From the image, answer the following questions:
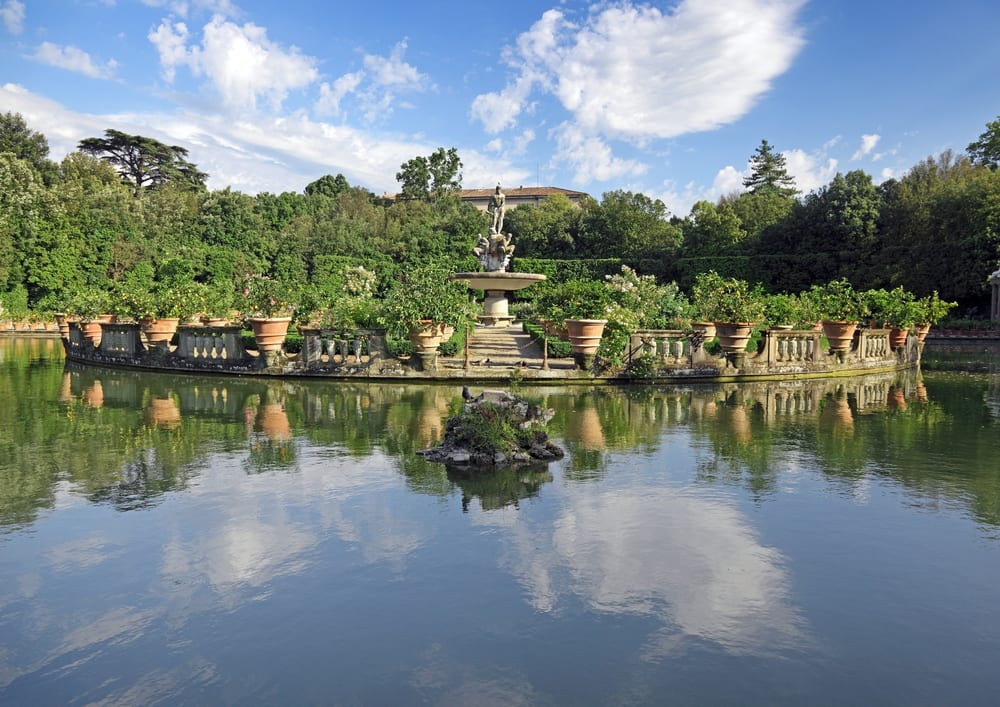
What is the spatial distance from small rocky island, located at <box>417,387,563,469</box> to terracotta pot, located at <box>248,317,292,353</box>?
8.73m

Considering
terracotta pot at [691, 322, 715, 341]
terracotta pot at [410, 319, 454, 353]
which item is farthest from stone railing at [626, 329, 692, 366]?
terracotta pot at [410, 319, 454, 353]

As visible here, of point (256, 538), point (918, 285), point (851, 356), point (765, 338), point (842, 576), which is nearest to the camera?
point (842, 576)

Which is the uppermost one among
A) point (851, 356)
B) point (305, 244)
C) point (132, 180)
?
point (132, 180)

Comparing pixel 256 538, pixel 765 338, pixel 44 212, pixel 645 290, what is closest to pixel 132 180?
pixel 44 212

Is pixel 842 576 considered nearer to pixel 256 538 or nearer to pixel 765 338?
pixel 256 538

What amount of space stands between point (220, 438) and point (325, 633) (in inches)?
251

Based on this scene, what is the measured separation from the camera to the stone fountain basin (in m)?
25.7

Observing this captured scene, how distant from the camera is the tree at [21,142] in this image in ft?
161

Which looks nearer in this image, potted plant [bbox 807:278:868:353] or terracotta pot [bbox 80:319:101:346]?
potted plant [bbox 807:278:868:353]

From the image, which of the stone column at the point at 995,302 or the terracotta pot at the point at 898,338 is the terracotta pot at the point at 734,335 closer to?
the terracotta pot at the point at 898,338

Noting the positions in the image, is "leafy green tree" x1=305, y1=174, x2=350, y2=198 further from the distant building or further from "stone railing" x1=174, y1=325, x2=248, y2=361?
"stone railing" x1=174, y1=325, x2=248, y2=361

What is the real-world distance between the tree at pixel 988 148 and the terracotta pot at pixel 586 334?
41911 millimetres

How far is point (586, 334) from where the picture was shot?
1611cm

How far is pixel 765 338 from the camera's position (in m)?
17.7
